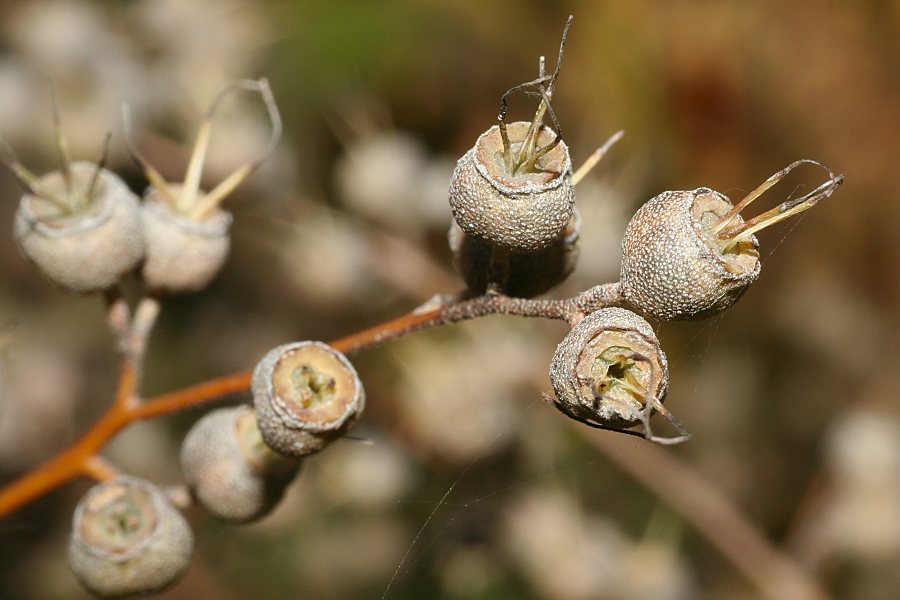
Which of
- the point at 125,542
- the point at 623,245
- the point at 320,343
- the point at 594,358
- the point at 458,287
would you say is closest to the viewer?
the point at 594,358

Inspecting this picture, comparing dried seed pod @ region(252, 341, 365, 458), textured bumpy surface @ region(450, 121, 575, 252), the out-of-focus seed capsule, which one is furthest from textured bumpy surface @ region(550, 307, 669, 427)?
the out-of-focus seed capsule

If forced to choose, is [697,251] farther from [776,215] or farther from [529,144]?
[529,144]

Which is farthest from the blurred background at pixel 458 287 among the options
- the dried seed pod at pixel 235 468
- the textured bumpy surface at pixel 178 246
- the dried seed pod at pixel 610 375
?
the dried seed pod at pixel 610 375

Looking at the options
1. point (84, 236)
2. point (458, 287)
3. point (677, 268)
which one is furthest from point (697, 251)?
point (458, 287)

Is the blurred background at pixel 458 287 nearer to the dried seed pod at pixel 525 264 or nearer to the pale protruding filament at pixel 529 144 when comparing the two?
the dried seed pod at pixel 525 264

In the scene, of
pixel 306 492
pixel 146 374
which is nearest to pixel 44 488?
pixel 306 492

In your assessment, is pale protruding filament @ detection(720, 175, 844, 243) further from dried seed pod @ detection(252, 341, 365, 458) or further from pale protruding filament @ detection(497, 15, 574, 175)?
dried seed pod @ detection(252, 341, 365, 458)
